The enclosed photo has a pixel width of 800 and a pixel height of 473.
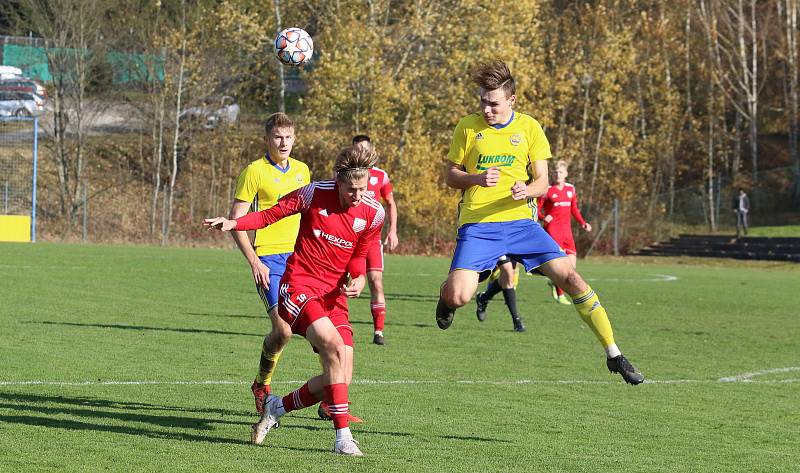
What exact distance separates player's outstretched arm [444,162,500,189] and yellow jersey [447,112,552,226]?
4.6 inches

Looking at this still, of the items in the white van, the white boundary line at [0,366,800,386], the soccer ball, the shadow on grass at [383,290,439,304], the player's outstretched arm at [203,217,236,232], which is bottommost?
the shadow on grass at [383,290,439,304]

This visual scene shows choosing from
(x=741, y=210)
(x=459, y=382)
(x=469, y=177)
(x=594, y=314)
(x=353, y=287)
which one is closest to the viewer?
(x=353, y=287)

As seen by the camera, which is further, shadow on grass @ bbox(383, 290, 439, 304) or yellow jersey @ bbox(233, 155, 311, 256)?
shadow on grass @ bbox(383, 290, 439, 304)

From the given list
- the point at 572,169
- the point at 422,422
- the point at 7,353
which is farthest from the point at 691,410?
the point at 572,169

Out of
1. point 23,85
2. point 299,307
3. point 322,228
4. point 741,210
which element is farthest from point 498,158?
point 23,85

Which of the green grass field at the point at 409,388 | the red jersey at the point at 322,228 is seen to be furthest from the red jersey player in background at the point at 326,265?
the green grass field at the point at 409,388

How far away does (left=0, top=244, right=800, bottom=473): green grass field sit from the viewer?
257 inches

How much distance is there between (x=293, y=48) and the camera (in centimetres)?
1183

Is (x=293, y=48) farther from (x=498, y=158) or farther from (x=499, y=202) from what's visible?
(x=499, y=202)

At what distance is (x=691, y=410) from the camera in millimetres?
8656

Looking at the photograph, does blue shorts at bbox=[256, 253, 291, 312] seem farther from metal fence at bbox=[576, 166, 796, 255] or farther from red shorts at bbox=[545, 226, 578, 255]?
metal fence at bbox=[576, 166, 796, 255]

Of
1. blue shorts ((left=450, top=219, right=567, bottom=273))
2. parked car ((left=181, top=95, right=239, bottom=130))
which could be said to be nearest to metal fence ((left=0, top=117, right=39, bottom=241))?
parked car ((left=181, top=95, right=239, bottom=130))

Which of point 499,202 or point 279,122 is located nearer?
point 279,122

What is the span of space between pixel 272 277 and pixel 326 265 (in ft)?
4.30
